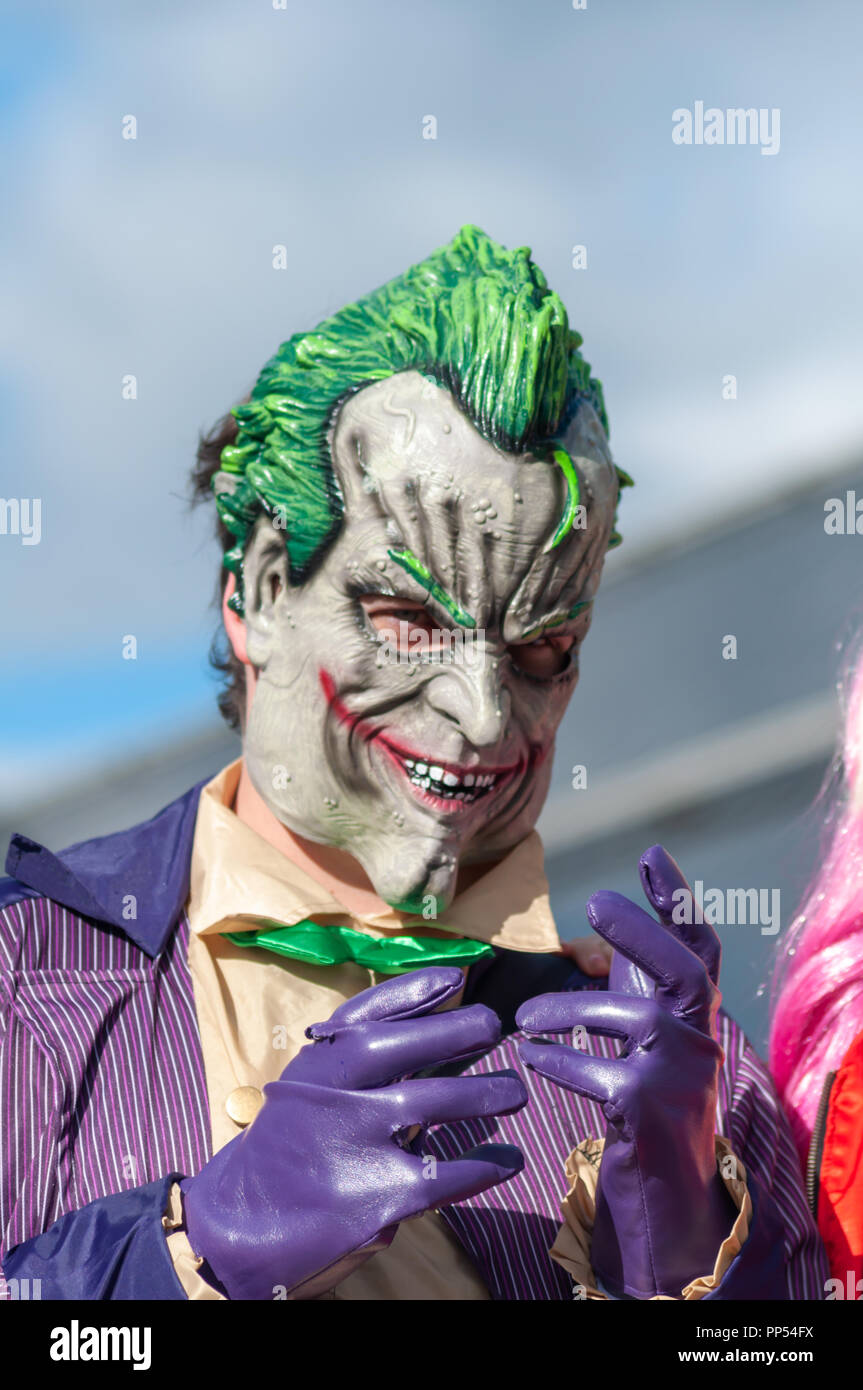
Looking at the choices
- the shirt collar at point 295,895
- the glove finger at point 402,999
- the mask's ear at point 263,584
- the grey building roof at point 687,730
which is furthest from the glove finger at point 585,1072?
the grey building roof at point 687,730

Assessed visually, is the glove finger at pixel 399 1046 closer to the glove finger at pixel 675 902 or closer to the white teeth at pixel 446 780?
the glove finger at pixel 675 902

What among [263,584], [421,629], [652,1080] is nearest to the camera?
[652,1080]

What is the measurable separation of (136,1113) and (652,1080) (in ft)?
1.87

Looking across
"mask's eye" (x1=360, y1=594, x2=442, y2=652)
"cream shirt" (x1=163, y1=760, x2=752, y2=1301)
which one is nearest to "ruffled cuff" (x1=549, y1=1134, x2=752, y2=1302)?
"cream shirt" (x1=163, y1=760, x2=752, y2=1301)

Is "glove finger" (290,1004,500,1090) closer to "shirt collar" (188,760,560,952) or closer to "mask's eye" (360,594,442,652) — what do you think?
"shirt collar" (188,760,560,952)

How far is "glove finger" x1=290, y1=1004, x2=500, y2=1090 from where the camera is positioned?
1625 millimetres

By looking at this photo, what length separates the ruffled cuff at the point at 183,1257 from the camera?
5.53 ft

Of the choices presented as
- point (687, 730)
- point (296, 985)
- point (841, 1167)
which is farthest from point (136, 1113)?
point (687, 730)

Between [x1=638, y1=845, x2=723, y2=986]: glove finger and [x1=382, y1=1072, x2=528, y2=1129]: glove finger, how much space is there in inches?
10.0

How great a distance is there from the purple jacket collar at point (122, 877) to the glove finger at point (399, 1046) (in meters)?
0.39

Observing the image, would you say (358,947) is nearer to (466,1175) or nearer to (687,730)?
(466,1175)

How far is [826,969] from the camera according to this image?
2254 millimetres
